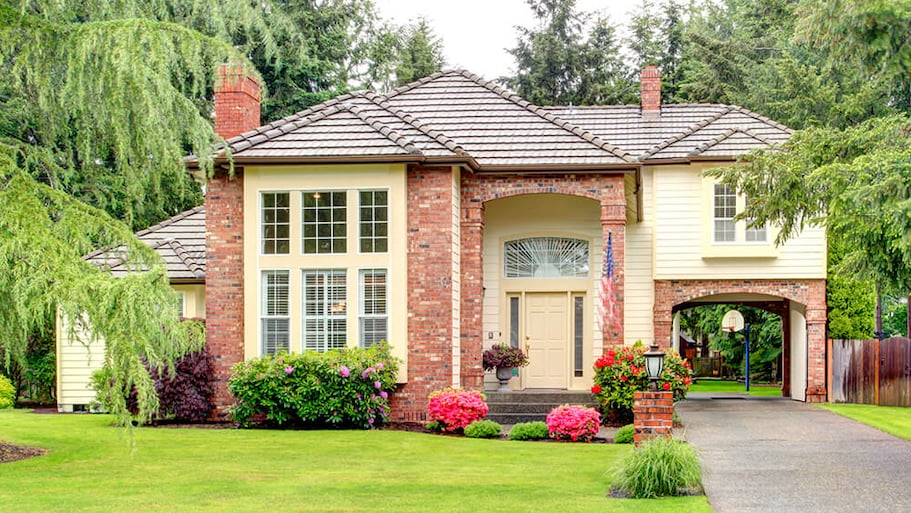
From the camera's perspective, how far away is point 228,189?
18516mm

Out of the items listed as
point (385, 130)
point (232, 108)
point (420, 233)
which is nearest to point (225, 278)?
point (420, 233)

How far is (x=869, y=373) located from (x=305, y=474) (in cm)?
1586

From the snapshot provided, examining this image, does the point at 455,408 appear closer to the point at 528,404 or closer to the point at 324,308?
the point at 528,404

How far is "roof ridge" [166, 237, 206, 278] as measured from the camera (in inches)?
809

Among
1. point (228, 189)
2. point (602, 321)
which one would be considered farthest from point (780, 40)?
point (228, 189)

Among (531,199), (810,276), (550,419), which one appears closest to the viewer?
(550,419)

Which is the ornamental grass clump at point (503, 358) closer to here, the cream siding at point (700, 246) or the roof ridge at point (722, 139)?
the cream siding at point (700, 246)

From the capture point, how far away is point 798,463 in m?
13.3

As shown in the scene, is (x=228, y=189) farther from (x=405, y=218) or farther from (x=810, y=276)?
(x=810, y=276)

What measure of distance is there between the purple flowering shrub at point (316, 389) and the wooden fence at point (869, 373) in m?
11.2

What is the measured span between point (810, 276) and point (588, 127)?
231 inches

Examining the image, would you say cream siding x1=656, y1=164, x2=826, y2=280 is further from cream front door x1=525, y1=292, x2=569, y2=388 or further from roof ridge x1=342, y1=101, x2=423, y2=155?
roof ridge x1=342, y1=101, x2=423, y2=155

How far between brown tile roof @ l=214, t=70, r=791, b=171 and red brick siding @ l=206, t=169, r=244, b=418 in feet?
3.03

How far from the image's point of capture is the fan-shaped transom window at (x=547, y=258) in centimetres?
2164
